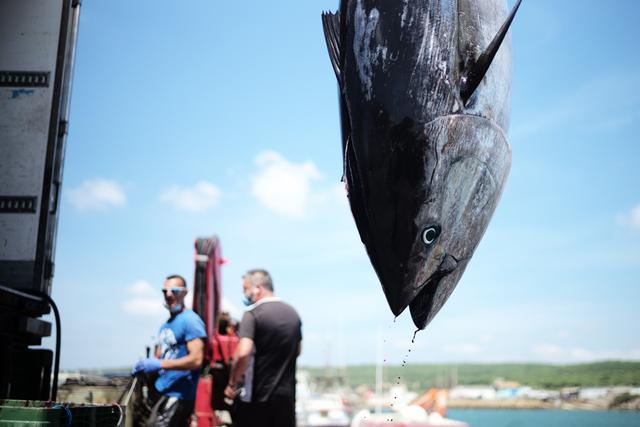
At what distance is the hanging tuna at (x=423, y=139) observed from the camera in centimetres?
188

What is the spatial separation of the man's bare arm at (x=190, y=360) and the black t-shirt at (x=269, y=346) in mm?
425

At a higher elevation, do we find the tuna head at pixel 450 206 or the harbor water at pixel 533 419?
the tuna head at pixel 450 206

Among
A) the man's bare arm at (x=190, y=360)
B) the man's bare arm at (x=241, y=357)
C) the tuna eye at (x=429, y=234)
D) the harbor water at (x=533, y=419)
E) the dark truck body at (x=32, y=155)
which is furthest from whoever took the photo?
the harbor water at (x=533, y=419)

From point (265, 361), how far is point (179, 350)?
2.45 feet

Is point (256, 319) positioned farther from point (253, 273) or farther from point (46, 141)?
point (46, 141)

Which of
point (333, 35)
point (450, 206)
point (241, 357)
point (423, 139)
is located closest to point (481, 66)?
point (423, 139)

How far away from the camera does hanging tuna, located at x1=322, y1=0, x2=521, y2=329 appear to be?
1.88m

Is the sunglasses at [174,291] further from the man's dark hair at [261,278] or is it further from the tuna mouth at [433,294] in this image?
the tuna mouth at [433,294]

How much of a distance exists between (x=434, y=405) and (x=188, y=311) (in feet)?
16.7

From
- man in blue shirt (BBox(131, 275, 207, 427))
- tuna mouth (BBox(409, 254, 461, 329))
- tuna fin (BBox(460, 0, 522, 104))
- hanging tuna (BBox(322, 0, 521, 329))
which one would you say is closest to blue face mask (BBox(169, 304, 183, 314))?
man in blue shirt (BBox(131, 275, 207, 427))

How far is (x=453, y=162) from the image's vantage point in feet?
6.15

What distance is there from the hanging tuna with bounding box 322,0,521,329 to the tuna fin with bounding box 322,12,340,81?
94mm

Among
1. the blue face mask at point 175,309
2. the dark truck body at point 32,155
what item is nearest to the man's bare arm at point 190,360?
the blue face mask at point 175,309

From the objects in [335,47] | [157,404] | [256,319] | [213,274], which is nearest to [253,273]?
[256,319]
